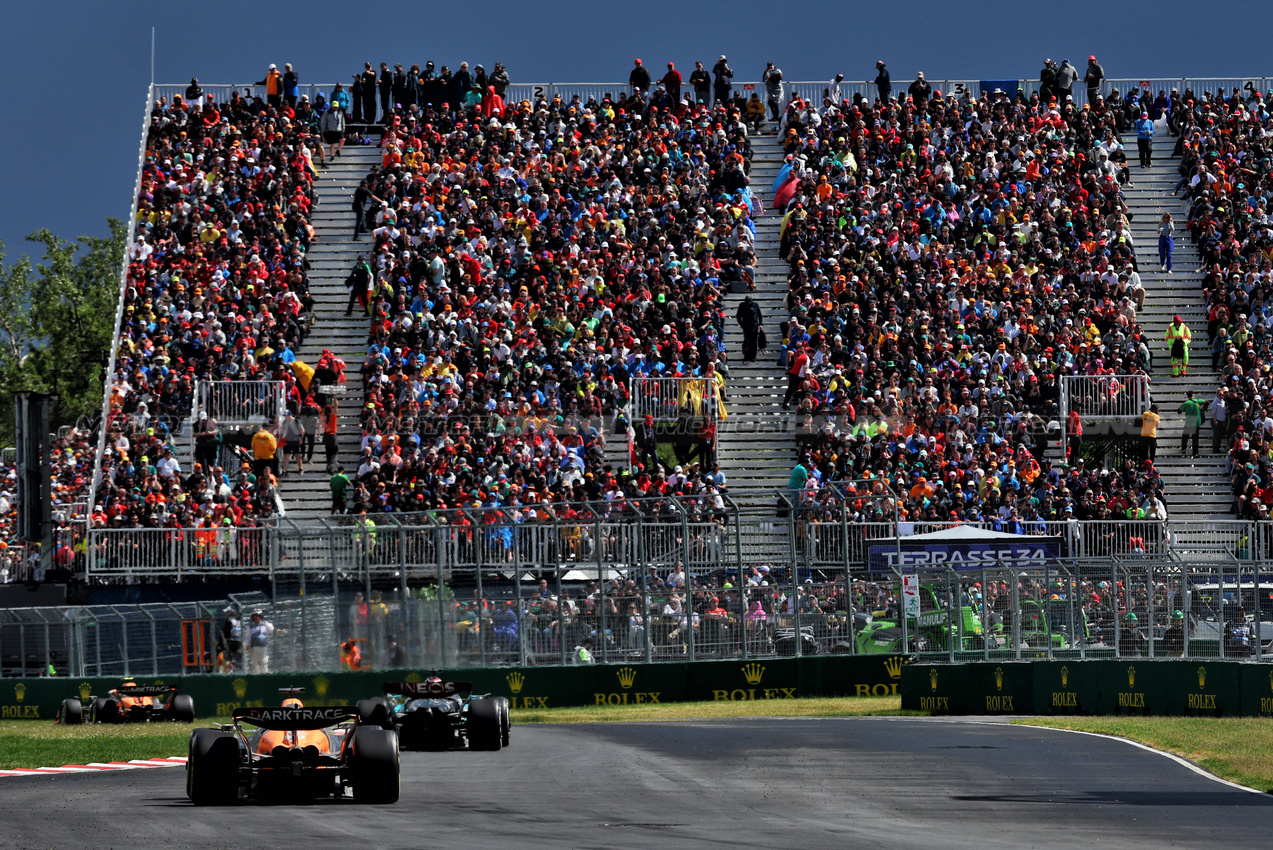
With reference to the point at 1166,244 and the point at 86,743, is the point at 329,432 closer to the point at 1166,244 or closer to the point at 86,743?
the point at 86,743

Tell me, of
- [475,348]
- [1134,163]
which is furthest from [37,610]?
[1134,163]

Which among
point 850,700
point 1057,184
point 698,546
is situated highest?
point 1057,184

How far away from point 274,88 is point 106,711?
79.3 feet

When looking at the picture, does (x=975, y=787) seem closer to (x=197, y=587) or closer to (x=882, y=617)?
(x=882, y=617)

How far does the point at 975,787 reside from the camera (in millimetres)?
15836

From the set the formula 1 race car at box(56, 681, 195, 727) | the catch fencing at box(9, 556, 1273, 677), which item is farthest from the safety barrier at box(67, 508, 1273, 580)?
the formula 1 race car at box(56, 681, 195, 727)

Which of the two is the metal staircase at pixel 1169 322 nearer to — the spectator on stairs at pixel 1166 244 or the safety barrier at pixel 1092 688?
the spectator on stairs at pixel 1166 244

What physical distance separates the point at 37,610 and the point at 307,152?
18.1 meters

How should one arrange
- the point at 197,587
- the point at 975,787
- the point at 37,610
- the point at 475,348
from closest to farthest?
the point at 975,787
the point at 37,610
the point at 197,587
the point at 475,348

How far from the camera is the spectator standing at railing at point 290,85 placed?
49219mm

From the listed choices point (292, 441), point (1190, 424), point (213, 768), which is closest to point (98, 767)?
point (213, 768)

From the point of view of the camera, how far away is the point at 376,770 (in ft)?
48.6

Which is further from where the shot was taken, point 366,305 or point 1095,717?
point 366,305

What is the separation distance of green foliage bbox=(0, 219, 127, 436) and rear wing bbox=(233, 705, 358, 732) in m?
57.8
